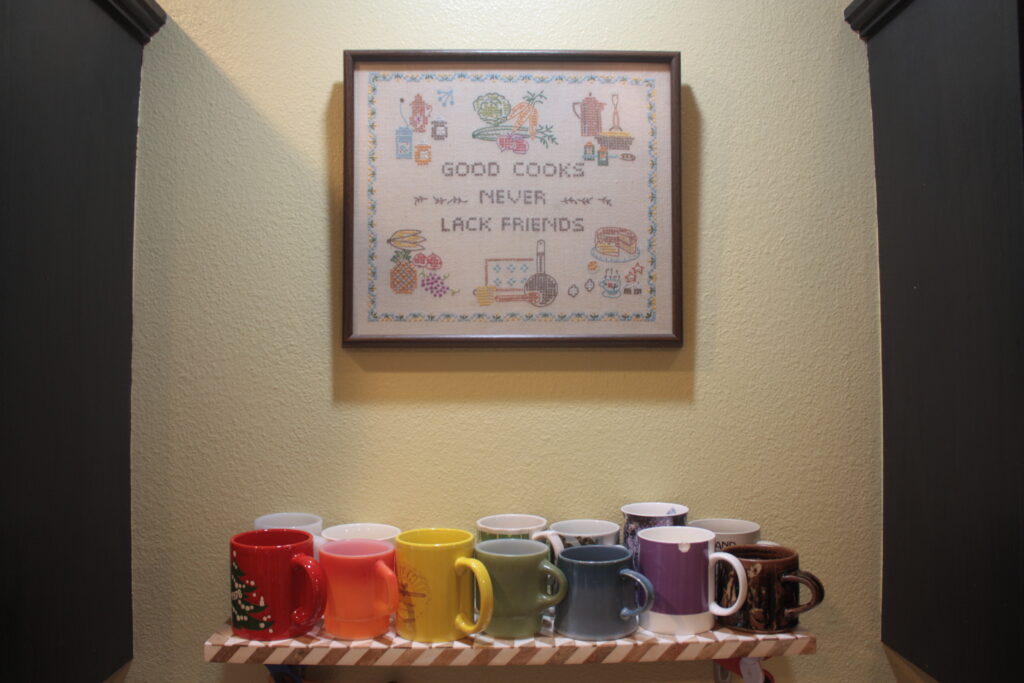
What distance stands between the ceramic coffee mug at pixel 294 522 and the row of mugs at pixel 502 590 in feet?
0.24

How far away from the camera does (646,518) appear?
93 cm

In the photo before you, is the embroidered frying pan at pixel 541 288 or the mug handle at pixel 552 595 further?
the embroidered frying pan at pixel 541 288

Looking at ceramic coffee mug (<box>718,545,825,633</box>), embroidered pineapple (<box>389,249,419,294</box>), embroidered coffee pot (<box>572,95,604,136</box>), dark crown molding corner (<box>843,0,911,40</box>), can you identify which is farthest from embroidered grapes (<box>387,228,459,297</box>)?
dark crown molding corner (<box>843,0,911,40</box>)

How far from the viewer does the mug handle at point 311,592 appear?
808 mm

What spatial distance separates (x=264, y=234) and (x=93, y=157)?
0.22 meters

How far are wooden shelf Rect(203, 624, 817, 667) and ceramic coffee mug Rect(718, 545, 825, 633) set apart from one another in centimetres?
2

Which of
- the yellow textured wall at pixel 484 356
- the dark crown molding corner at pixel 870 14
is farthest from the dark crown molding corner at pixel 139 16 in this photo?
the dark crown molding corner at pixel 870 14

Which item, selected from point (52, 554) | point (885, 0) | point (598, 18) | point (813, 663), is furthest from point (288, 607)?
point (885, 0)

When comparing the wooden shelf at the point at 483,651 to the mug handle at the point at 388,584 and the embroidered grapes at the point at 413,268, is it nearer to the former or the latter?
the mug handle at the point at 388,584

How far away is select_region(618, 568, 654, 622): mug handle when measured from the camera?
816 millimetres

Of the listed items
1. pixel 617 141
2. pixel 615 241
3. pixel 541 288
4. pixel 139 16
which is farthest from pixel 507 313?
pixel 139 16

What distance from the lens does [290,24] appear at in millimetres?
1016

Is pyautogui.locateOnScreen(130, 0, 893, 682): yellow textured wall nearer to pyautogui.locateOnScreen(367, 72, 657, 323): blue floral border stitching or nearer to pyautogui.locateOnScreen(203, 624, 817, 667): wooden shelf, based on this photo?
pyautogui.locateOnScreen(367, 72, 657, 323): blue floral border stitching

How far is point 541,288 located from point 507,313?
2.2 inches
